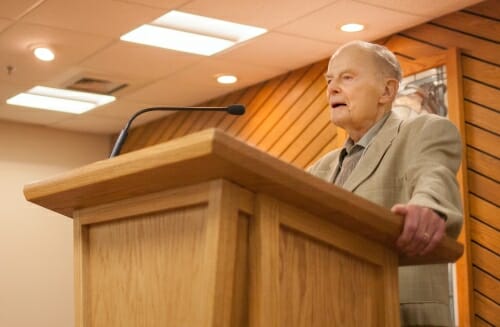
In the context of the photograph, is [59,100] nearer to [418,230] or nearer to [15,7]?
[15,7]

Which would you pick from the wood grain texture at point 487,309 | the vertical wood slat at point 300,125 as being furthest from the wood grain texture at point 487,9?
the wood grain texture at point 487,309

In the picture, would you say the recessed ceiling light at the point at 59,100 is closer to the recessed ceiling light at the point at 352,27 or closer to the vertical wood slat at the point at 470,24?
the recessed ceiling light at the point at 352,27

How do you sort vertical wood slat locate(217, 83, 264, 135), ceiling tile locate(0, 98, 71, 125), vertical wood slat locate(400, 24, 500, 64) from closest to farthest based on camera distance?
vertical wood slat locate(400, 24, 500, 64)
vertical wood slat locate(217, 83, 264, 135)
ceiling tile locate(0, 98, 71, 125)

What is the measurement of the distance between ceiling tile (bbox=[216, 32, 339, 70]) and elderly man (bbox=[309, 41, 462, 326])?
3554mm

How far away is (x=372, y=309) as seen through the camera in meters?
1.65

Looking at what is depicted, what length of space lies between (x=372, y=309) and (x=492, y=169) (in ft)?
11.6

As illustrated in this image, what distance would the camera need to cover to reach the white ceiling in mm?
5328

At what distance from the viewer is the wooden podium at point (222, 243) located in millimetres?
1358

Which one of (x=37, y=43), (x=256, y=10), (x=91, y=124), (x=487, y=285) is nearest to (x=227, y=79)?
(x=37, y=43)

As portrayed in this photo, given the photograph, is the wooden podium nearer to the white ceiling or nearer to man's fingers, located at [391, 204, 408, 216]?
man's fingers, located at [391, 204, 408, 216]

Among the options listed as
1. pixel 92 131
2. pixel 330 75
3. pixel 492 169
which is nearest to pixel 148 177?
pixel 330 75

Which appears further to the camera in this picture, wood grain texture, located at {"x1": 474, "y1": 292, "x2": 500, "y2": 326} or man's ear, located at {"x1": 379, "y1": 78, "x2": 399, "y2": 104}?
wood grain texture, located at {"x1": 474, "y1": 292, "x2": 500, "y2": 326}

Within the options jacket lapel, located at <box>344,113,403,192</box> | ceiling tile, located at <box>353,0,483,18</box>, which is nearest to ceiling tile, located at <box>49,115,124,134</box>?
ceiling tile, located at <box>353,0,483,18</box>

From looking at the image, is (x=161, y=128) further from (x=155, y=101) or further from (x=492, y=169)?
(x=492, y=169)
